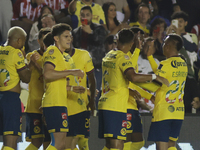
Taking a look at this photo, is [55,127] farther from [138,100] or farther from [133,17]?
[133,17]

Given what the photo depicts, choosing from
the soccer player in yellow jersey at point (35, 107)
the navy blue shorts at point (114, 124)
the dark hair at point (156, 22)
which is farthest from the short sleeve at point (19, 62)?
the dark hair at point (156, 22)

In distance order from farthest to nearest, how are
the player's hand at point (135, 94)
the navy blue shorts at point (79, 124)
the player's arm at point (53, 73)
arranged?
the player's hand at point (135, 94) → the navy blue shorts at point (79, 124) → the player's arm at point (53, 73)

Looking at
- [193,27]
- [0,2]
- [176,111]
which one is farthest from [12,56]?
[193,27]

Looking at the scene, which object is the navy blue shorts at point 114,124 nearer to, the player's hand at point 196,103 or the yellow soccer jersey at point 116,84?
the yellow soccer jersey at point 116,84

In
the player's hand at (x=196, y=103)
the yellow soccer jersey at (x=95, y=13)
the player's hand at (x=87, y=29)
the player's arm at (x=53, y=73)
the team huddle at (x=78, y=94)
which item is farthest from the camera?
the yellow soccer jersey at (x=95, y=13)

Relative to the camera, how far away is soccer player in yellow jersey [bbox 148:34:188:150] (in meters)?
5.41

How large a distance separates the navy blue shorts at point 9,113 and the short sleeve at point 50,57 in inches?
33.6

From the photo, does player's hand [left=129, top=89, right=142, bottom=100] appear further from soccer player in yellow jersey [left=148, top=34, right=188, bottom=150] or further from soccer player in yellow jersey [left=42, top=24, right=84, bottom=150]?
soccer player in yellow jersey [left=42, top=24, right=84, bottom=150]

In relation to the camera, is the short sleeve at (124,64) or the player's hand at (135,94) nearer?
the short sleeve at (124,64)

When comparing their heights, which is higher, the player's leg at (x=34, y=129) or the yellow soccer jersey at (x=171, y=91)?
the yellow soccer jersey at (x=171, y=91)

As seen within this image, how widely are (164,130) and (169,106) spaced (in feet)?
1.13

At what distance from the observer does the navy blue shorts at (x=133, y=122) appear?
→ 5.64 m

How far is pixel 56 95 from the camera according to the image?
16.0 ft

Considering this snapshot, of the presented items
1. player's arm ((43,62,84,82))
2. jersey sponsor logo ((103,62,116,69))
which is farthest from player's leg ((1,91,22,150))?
jersey sponsor logo ((103,62,116,69))
